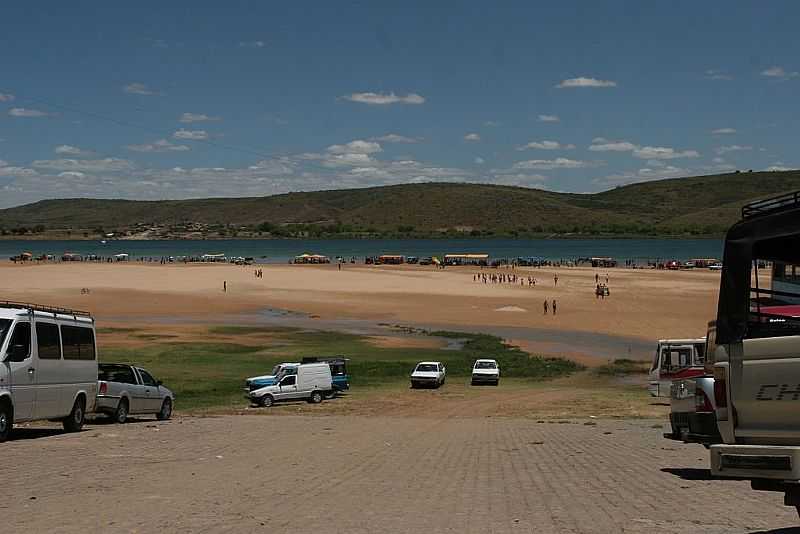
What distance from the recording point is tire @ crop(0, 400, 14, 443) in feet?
51.3

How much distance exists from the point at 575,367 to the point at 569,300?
41.8 metres

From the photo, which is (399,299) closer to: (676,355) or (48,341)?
(676,355)

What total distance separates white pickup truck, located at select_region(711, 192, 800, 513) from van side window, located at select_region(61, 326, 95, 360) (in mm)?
13603

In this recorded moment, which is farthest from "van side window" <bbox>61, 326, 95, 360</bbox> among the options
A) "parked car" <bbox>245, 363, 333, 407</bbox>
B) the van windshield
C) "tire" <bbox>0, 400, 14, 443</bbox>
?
"parked car" <bbox>245, 363, 333, 407</bbox>

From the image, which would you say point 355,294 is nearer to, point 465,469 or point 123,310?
point 123,310

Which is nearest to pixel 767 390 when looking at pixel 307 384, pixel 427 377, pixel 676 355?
pixel 676 355

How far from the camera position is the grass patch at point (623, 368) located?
40438mm

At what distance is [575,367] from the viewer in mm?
42375

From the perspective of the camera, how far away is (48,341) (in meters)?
17.0

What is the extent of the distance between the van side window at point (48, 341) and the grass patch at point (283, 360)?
992 cm

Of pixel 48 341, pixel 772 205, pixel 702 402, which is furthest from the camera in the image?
pixel 48 341

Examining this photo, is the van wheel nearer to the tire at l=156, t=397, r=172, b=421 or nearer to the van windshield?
the tire at l=156, t=397, r=172, b=421

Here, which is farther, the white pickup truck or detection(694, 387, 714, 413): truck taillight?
detection(694, 387, 714, 413): truck taillight

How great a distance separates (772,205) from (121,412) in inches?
681
